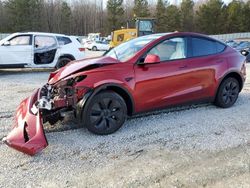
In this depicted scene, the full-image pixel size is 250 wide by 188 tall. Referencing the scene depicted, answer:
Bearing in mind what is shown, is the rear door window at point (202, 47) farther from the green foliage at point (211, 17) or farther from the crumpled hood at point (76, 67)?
the green foliage at point (211, 17)

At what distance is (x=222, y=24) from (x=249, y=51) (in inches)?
1730

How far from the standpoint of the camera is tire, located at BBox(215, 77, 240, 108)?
6.39 metres

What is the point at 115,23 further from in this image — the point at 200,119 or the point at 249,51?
the point at 200,119

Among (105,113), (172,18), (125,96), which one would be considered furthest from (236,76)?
(172,18)

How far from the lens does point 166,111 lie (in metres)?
6.21

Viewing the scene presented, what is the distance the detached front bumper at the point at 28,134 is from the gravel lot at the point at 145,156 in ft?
0.56

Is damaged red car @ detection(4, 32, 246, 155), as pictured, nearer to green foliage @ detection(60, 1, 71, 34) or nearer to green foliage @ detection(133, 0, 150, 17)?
green foliage @ detection(133, 0, 150, 17)

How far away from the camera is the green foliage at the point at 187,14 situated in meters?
60.3

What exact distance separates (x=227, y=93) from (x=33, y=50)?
791 cm

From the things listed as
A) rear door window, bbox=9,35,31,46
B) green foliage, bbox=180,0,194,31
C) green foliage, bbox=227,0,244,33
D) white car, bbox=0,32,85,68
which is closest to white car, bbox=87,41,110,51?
white car, bbox=0,32,85,68

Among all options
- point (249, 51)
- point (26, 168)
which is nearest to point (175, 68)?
point (26, 168)

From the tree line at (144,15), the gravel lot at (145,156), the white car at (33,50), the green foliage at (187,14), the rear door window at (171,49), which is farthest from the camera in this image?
the green foliage at (187,14)

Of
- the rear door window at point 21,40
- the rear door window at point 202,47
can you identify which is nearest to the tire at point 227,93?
the rear door window at point 202,47

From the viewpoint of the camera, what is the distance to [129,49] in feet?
18.6
